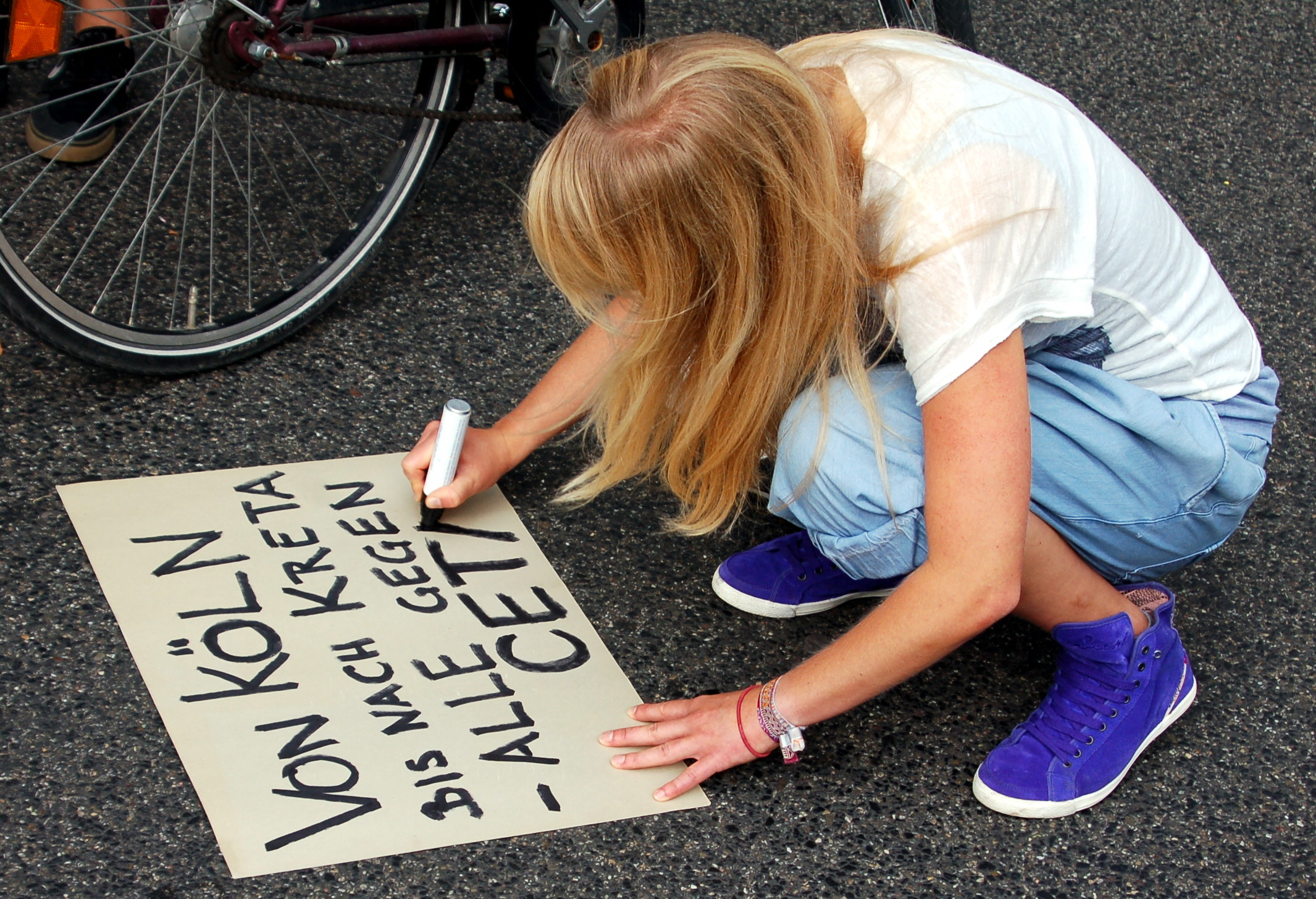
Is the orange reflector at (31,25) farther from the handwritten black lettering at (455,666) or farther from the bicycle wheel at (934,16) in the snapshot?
the bicycle wheel at (934,16)

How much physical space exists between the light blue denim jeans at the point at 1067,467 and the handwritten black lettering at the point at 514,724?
0.40 m

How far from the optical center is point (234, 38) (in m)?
1.80

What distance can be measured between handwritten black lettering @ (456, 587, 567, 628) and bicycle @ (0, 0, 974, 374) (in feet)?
2.01

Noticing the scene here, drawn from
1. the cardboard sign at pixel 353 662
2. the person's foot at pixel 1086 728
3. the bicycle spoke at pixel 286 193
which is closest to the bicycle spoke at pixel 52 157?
the bicycle spoke at pixel 286 193

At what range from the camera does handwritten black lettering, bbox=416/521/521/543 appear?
1.80m

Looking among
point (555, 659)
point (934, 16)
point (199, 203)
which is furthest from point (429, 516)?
point (934, 16)

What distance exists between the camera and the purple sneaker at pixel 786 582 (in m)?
1.79

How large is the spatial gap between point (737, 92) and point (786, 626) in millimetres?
808

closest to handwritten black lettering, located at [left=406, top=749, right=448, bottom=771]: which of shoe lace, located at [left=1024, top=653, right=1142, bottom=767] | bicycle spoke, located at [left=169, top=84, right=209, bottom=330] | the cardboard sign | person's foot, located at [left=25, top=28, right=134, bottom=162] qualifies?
the cardboard sign

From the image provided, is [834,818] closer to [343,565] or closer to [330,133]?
[343,565]

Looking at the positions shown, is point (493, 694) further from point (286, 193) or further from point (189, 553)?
point (286, 193)

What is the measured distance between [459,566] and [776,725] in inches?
20.5

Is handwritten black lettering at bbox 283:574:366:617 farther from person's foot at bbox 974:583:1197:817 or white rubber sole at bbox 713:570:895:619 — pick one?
person's foot at bbox 974:583:1197:817

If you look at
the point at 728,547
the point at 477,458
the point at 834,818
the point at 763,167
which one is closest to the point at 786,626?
the point at 728,547
